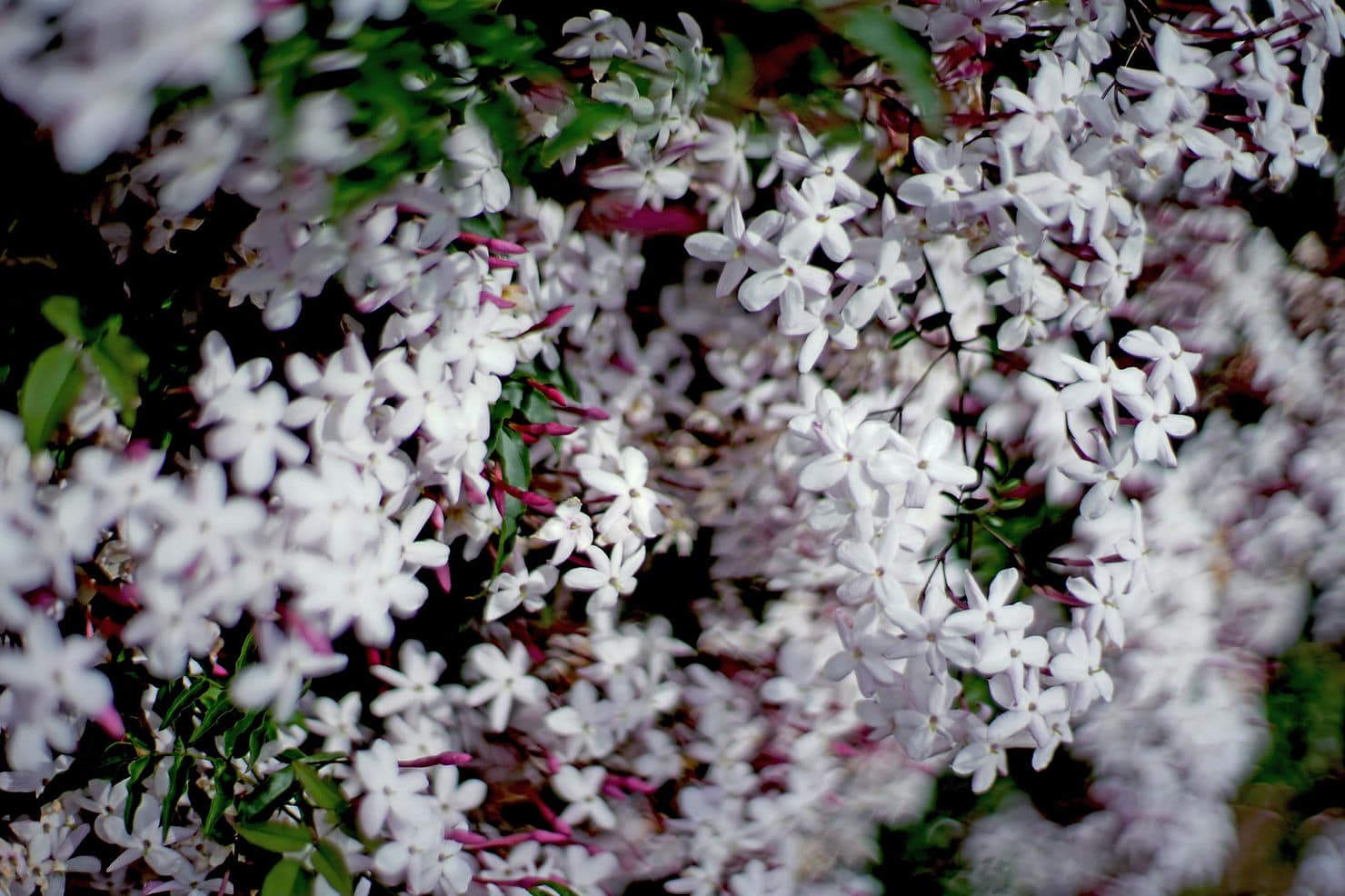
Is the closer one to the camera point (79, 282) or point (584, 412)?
point (79, 282)

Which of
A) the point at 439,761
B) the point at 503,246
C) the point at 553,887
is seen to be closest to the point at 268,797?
the point at 439,761

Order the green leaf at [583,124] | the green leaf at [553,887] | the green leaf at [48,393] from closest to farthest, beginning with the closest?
the green leaf at [48,393], the green leaf at [583,124], the green leaf at [553,887]

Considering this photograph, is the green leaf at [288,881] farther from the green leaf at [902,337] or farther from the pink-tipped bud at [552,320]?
the green leaf at [902,337]

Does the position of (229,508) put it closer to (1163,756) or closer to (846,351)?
(846,351)

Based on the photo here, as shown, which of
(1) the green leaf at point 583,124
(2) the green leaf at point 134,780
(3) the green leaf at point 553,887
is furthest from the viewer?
(3) the green leaf at point 553,887

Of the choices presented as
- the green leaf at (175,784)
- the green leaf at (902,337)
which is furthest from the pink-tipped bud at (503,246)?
the green leaf at (175,784)

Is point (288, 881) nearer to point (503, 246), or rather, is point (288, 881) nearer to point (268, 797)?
point (268, 797)

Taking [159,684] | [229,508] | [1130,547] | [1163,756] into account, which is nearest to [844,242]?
[1130,547]
